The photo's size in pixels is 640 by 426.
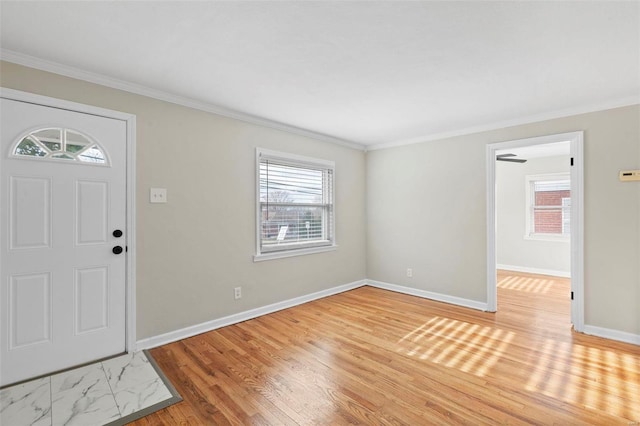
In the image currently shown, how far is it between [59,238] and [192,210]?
1087 mm

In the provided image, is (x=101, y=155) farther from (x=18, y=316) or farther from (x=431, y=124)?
(x=431, y=124)

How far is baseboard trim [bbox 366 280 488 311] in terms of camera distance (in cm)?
408

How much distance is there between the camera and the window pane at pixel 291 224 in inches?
155

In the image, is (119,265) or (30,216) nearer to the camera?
(30,216)

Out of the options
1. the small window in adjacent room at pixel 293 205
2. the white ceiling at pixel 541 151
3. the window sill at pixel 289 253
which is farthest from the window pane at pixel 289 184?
the white ceiling at pixel 541 151

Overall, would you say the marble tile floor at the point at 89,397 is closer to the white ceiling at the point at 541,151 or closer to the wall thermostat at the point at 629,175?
the wall thermostat at the point at 629,175

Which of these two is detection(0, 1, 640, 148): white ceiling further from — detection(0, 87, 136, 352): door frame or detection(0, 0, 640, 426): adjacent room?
detection(0, 87, 136, 352): door frame

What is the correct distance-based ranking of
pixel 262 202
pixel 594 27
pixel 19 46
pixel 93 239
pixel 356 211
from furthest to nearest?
pixel 356 211 < pixel 262 202 < pixel 93 239 < pixel 19 46 < pixel 594 27

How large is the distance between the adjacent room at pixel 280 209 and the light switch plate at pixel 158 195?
0.02 m

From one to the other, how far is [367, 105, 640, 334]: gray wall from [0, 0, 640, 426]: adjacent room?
1.0 inches

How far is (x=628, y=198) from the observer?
10.1 feet

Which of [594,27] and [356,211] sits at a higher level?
[594,27]

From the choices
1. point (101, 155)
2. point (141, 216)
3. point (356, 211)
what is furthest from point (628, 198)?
point (101, 155)

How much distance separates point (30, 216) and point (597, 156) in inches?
207
